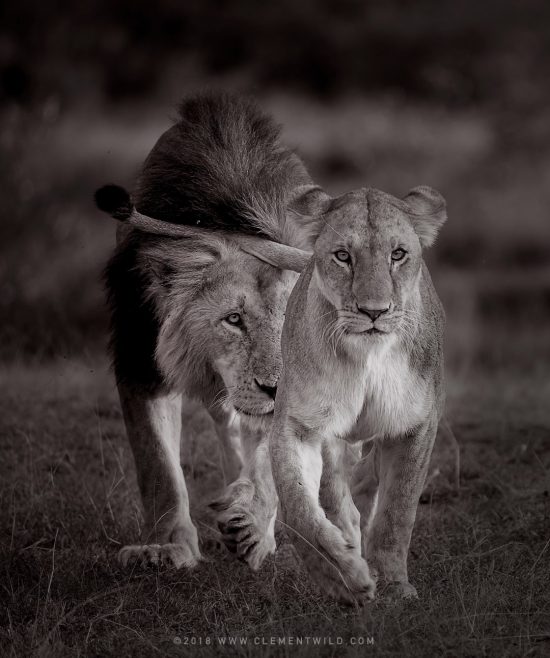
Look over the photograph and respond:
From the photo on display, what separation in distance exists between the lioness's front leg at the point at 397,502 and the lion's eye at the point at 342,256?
0.61 metres

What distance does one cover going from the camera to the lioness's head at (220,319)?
484 centimetres

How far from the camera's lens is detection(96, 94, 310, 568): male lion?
4891 millimetres

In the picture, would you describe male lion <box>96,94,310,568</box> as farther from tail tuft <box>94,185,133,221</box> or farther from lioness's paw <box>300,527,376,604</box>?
lioness's paw <box>300,527,376,604</box>

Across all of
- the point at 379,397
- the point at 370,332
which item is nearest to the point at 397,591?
the point at 379,397

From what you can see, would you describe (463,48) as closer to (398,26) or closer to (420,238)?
(398,26)

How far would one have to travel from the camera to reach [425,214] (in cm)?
423

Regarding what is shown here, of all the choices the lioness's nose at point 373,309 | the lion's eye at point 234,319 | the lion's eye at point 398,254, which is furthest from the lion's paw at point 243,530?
the lion's eye at point 398,254

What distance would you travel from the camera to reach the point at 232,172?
5.27 meters

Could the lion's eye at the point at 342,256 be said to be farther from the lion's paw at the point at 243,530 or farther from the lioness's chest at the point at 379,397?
the lion's paw at the point at 243,530

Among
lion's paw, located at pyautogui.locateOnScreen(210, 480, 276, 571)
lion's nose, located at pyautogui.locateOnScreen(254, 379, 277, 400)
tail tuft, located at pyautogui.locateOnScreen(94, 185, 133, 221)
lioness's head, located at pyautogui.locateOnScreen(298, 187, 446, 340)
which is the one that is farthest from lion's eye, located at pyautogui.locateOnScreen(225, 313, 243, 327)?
lioness's head, located at pyautogui.locateOnScreen(298, 187, 446, 340)

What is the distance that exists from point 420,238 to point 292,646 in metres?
1.35

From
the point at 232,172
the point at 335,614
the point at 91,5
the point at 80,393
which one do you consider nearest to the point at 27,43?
the point at 91,5

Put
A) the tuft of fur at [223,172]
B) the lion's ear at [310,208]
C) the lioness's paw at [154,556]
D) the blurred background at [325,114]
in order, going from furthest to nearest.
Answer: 1. the blurred background at [325,114]
2. the tuft of fur at [223,172]
3. the lioness's paw at [154,556]
4. the lion's ear at [310,208]

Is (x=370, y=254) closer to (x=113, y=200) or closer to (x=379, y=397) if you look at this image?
(x=379, y=397)
